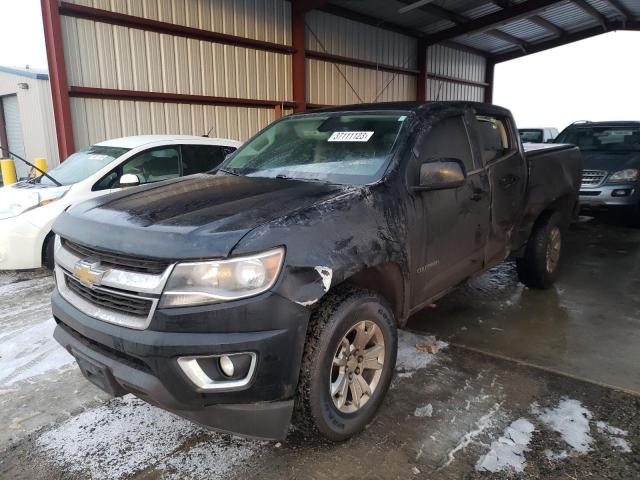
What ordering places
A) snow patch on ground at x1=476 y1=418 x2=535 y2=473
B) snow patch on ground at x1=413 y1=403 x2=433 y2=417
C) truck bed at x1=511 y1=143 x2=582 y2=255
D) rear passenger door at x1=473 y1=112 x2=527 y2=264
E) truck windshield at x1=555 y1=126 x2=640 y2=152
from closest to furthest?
snow patch on ground at x1=476 y1=418 x2=535 y2=473
snow patch on ground at x1=413 y1=403 x2=433 y2=417
rear passenger door at x1=473 y1=112 x2=527 y2=264
truck bed at x1=511 y1=143 x2=582 y2=255
truck windshield at x1=555 y1=126 x2=640 y2=152

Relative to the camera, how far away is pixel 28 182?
19.9 ft

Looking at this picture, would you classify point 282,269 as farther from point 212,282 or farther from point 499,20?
point 499,20

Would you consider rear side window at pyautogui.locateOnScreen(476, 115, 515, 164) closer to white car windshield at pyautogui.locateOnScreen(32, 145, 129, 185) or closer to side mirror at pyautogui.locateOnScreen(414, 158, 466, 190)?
side mirror at pyautogui.locateOnScreen(414, 158, 466, 190)

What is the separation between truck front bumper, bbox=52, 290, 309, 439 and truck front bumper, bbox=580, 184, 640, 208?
24.3ft

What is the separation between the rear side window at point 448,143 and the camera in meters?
3.17

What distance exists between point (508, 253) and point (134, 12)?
29.8ft

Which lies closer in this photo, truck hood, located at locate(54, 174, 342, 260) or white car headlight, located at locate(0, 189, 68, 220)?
truck hood, located at locate(54, 174, 342, 260)

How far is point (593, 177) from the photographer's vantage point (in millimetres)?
7988

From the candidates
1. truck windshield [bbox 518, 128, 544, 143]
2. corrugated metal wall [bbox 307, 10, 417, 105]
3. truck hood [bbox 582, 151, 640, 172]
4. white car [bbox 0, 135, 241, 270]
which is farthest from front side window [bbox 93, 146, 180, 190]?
truck windshield [bbox 518, 128, 544, 143]

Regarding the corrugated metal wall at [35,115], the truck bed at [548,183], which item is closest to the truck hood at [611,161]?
the truck bed at [548,183]

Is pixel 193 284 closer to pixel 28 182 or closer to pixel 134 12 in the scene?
pixel 28 182

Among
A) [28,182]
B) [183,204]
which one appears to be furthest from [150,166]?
[183,204]

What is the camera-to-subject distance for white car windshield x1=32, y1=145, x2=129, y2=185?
5.86m

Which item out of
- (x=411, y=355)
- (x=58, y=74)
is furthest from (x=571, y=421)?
(x=58, y=74)
